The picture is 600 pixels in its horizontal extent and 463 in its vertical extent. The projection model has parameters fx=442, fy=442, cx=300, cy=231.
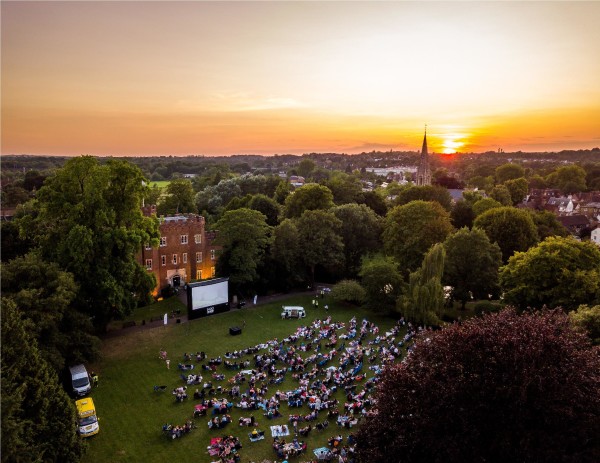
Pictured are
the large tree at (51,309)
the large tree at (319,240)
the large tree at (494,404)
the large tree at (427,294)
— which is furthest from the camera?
the large tree at (319,240)

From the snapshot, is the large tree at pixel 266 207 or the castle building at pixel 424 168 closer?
the large tree at pixel 266 207

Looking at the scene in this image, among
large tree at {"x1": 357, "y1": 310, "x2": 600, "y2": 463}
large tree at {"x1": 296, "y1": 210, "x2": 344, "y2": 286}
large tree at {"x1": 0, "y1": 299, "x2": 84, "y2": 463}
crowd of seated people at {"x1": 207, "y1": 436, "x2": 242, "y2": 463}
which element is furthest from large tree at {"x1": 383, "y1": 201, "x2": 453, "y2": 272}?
large tree at {"x1": 0, "y1": 299, "x2": 84, "y2": 463}

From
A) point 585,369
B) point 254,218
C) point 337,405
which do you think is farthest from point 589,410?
point 254,218

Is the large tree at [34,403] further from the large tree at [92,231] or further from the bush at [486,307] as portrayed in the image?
the bush at [486,307]

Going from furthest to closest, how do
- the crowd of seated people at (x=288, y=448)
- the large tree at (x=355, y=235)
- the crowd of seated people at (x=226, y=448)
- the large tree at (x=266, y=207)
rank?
1. the large tree at (x=266, y=207)
2. the large tree at (x=355, y=235)
3. the crowd of seated people at (x=288, y=448)
4. the crowd of seated people at (x=226, y=448)

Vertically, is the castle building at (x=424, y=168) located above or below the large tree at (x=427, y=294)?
above

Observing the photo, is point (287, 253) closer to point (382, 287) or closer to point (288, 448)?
point (382, 287)

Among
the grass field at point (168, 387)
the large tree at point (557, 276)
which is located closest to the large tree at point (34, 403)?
the grass field at point (168, 387)
